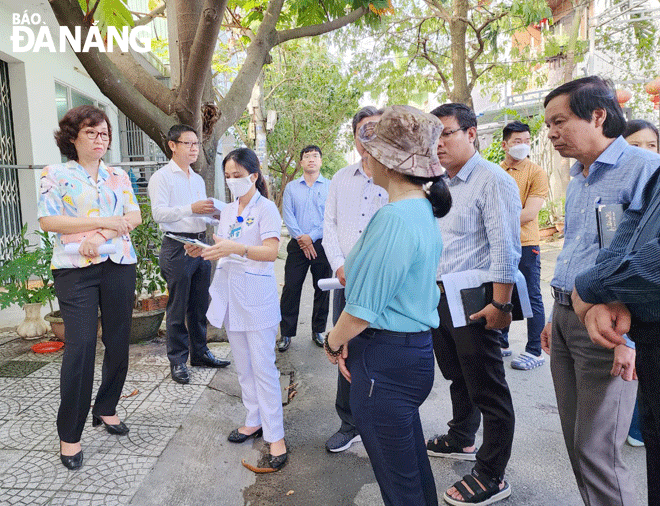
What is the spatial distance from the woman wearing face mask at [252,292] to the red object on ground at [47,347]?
92.9 inches

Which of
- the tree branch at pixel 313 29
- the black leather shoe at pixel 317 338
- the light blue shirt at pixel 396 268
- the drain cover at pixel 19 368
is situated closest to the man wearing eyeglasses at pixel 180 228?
the drain cover at pixel 19 368

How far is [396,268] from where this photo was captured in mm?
1704

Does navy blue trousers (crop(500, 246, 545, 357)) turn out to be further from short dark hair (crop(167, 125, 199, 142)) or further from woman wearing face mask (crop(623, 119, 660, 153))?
short dark hair (crop(167, 125, 199, 142))

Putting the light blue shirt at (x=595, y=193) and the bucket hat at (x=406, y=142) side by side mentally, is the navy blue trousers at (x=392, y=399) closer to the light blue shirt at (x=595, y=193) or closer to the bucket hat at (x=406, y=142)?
the bucket hat at (x=406, y=142)

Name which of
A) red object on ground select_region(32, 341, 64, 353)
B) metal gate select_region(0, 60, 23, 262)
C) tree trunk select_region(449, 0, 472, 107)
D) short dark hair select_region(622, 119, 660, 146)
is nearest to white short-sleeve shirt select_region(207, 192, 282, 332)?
short dark hair select_region(622, 119, 660, 146)

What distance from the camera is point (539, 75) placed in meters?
13.9

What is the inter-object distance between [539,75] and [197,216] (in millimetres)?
12850

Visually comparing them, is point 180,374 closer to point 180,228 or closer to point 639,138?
point 180,228

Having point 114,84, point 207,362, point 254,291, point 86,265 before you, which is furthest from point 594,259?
point 114,84

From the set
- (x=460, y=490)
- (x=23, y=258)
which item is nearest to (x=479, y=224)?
(x=460, y=490)

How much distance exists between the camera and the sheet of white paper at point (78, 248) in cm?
279

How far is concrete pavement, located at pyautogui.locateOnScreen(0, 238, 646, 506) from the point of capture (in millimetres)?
2654

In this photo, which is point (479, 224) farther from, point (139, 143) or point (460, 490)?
point (139, 143)

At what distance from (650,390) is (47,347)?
4.69m
